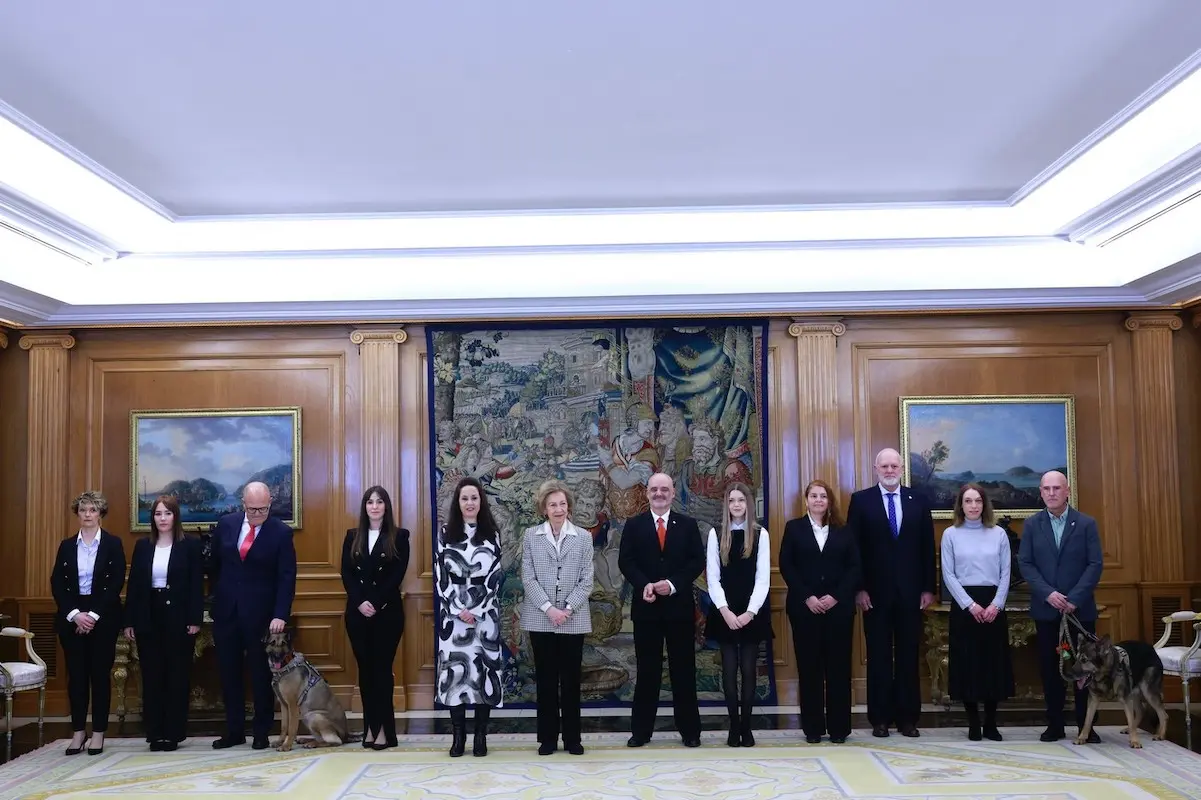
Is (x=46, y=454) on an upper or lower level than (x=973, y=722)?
upper

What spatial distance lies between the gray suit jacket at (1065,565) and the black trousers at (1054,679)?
7 centimetres

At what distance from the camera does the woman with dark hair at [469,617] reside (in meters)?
6.61

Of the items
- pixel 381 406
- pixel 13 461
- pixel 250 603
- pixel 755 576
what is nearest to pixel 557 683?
pixel 755 576

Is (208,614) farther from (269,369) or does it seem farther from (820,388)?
(820,388)

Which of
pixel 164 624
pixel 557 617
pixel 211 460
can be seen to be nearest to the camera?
pixel 557 617

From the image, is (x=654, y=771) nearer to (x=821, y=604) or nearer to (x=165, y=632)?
(x=821, y=604)

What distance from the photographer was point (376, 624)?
694cm

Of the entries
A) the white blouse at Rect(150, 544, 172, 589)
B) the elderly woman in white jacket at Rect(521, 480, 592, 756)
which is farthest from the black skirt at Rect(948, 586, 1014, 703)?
the white blouse at Rect(150, 544, 172, 589)

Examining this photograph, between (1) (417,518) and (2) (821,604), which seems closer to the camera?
(2) (821,604)

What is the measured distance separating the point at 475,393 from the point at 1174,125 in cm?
498

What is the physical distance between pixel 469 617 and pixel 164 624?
79.3 inches

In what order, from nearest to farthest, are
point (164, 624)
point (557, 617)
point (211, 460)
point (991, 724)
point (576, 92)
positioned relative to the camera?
1. point (576, 92)
2. point (557, 617)
3. point (991, 724)
4. point (164, 624)
5. point (211, 460)

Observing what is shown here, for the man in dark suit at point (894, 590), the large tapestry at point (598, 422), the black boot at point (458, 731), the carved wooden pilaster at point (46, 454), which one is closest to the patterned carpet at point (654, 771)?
the black boot at point (458, 731)

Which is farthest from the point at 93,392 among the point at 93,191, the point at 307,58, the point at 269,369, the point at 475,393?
the point at 307,58
